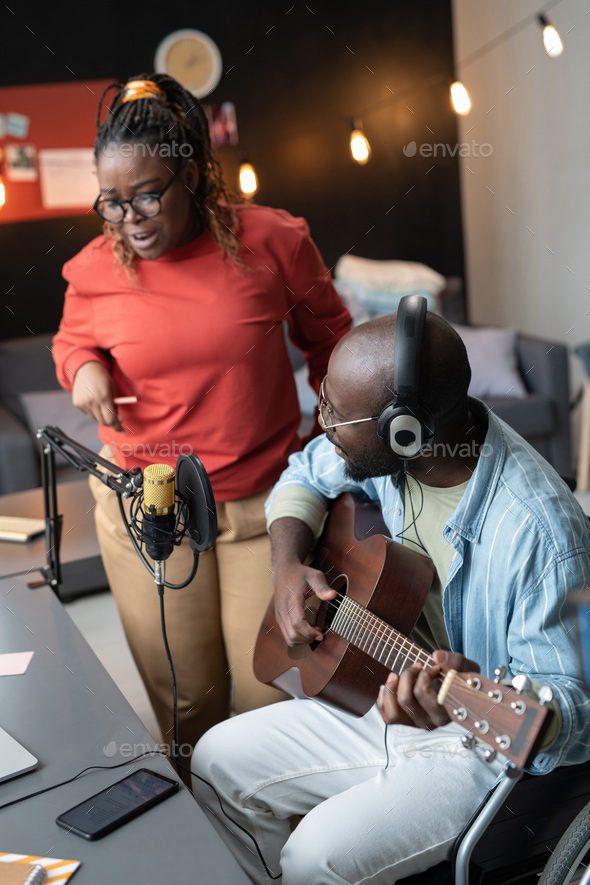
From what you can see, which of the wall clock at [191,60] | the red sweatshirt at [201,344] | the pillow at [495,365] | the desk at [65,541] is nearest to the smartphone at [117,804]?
the red sweatshirt at [201,344]

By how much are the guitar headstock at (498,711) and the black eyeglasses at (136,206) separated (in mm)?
1026

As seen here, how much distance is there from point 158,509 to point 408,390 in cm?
42

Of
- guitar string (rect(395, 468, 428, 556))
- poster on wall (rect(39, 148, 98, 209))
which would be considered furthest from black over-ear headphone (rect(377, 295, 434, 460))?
poster on wall (rect(39, 148, 98, 209))

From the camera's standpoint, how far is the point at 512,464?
1.31 m

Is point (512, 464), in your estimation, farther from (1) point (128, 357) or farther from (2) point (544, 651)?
(1) point (128, 357)

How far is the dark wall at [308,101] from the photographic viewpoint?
164 inches

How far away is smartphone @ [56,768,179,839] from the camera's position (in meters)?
1.04

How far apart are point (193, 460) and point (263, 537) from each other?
1.74 ft

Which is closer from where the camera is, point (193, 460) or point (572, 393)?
point (193, 460)

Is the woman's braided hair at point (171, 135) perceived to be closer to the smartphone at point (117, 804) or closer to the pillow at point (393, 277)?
the smartphone at point (117, 804)

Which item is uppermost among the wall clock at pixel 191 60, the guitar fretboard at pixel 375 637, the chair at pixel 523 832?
the wall clock at pixel 191 60

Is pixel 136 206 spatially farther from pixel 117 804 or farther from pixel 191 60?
pixel 191 60

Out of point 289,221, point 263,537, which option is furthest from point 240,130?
point 263,537

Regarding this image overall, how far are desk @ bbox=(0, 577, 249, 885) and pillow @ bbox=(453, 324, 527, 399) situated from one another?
109 inches
